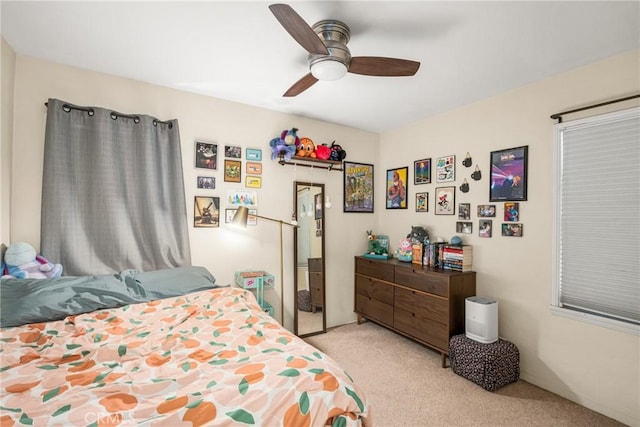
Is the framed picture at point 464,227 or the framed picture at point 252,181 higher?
the framed picture at point 252,181

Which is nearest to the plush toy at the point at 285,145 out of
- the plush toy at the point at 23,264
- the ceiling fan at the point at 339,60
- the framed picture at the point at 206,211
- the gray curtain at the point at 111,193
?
the framed picture at the point at 206,211

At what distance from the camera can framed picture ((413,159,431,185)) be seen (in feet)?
11.4

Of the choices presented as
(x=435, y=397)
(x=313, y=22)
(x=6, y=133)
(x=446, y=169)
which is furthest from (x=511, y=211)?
(x=6, y=133)

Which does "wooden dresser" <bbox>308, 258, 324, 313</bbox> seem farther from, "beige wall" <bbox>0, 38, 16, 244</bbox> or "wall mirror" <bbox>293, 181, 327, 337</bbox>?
"beige wall" <bbox>0, 38, 16, 244</bbox>

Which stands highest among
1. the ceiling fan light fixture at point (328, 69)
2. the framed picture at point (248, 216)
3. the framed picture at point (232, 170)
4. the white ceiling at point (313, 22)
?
the white ceiling at point (313, 22)

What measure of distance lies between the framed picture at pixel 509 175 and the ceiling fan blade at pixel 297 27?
6.59ft

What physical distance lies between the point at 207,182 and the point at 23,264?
4.73 feet

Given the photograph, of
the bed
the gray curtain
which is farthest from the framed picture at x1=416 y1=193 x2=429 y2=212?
the gray curtain

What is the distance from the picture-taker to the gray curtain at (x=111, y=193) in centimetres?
227

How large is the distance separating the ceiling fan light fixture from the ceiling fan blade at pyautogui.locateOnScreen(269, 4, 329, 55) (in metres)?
0.17

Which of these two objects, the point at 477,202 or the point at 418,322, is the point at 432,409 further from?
the point at 477,202

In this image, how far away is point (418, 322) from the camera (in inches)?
118

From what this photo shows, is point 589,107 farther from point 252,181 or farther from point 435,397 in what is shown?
point 252,181

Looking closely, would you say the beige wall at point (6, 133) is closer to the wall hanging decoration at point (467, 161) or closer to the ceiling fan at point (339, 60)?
the ceiling fan at point (339, 60)
